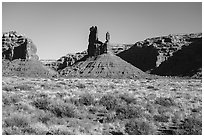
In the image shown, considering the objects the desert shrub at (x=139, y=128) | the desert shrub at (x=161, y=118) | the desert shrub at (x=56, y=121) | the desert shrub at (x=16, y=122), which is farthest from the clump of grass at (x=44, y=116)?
the desert shrub at (x=161, y=118)

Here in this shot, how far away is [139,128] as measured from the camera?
938 cm

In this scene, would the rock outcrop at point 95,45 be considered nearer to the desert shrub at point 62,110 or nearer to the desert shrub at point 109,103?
the desert shrub at point 109,103

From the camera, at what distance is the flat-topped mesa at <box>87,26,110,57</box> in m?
115

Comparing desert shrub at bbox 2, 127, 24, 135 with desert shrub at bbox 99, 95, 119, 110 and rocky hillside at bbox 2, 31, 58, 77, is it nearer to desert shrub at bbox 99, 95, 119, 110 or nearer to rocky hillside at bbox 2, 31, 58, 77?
desert shrub at bbox 99, 95, 119, 110

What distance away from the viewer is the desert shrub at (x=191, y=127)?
928 centimetres

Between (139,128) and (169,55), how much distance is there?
162 metres

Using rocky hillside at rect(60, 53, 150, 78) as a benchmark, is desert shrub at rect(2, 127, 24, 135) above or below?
above

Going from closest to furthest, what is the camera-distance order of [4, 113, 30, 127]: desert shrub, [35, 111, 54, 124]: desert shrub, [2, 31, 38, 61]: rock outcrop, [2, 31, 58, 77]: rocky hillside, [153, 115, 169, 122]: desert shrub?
[4, 113, 30, 127]: desert shrub → [35, 111, 54, 124]: desert shrub → [153, 115, 169, 122]: desert shrub → [2, 31, 58, 77]: rocky hillside → [2, 31, 38, 61]: rock outcrop

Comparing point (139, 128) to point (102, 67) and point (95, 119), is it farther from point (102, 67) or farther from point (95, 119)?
point (102, 67)

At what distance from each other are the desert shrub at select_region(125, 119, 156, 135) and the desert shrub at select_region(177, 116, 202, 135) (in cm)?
98


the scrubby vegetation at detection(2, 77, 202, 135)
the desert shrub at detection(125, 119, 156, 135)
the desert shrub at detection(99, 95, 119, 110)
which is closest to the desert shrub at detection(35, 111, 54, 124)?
the scrubby vegetation at detection(2, 77, 202, 135)

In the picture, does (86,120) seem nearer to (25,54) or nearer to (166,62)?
(25,54)

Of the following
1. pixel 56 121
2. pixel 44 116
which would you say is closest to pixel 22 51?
pixel 44 116

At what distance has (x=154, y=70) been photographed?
158m
